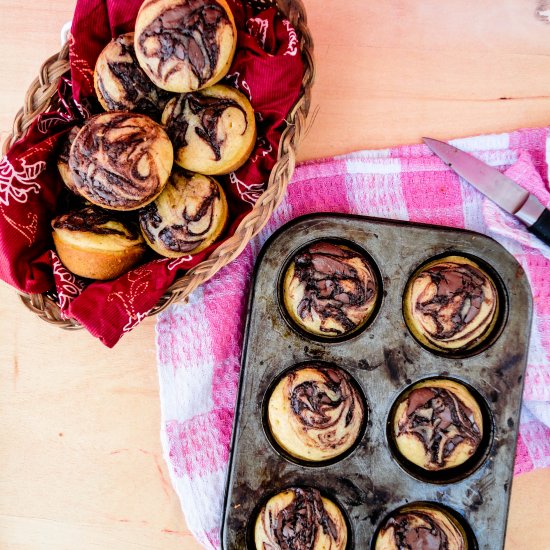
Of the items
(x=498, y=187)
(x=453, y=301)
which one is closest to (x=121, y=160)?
(x=453, y=301)

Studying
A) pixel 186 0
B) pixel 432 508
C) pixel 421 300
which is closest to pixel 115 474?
pixel 432 508

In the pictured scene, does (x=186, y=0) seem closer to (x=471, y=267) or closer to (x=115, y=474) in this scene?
(x=471, y=267)

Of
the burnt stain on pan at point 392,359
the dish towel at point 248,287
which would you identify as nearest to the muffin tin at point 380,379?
the burnt stain on pan at point 392,359

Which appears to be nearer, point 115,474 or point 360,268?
point 360,268

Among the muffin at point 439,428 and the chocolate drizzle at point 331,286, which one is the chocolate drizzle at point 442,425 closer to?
the muffin at point 439,428

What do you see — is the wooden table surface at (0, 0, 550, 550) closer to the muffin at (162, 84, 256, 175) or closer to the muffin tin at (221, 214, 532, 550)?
the muffin tin at (221, 214, 532, 550)

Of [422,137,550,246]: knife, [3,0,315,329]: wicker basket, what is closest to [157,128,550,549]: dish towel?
[422,137,550,246]: knife
